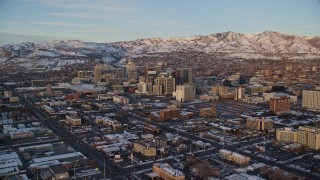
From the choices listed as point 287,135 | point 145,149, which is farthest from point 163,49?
point 145,149

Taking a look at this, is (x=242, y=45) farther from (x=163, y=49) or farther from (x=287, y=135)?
(x=287, y=135)

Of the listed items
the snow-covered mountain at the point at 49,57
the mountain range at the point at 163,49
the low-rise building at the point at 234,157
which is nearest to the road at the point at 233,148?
the low-rise building at the point at 234,157

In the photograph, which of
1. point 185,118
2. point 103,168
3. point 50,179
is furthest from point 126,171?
point 185,118

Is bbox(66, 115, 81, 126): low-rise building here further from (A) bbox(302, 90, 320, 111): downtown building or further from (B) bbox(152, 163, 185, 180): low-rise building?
(A) bbox(302, 90, 320, 111): downtown building

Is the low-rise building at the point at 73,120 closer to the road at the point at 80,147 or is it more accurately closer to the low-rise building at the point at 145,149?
the road at the point at 80,147

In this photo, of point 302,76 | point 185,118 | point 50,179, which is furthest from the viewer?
point 302,76

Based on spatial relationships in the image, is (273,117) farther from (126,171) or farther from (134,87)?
(134,87)

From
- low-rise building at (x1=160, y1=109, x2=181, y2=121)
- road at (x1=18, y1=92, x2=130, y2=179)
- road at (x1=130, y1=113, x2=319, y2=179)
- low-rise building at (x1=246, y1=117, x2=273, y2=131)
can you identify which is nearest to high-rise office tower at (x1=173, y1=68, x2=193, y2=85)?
low-rise building at (x1=160, y1=109, x2=181, y2=121)
